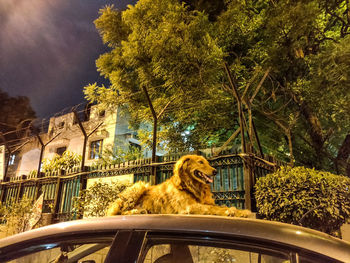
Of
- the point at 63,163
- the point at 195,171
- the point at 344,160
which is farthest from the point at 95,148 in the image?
the point at 195,171

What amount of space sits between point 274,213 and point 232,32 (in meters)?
7.57

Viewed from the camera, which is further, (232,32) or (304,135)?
(304,135)

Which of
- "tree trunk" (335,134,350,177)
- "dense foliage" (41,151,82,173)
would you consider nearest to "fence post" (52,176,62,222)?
"dense foliage" (41,151,82,173)

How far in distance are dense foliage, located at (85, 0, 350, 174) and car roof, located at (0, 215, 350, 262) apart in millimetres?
6221

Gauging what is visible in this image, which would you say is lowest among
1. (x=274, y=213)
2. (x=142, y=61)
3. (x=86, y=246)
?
(x=86, y=246)

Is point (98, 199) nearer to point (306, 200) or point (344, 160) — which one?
point (306, 200)

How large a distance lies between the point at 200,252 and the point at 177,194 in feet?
9.24

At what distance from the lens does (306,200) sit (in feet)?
14.9

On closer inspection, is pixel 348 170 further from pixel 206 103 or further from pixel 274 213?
pixel 274 213

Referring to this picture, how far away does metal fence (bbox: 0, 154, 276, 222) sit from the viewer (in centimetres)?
554

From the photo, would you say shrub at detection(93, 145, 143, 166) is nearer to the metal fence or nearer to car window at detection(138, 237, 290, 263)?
the metal fence

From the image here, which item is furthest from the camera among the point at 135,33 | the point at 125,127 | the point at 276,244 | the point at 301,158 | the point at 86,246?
the point at 125,127

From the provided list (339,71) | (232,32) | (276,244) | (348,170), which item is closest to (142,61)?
(232,32)

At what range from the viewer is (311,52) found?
10891mm
